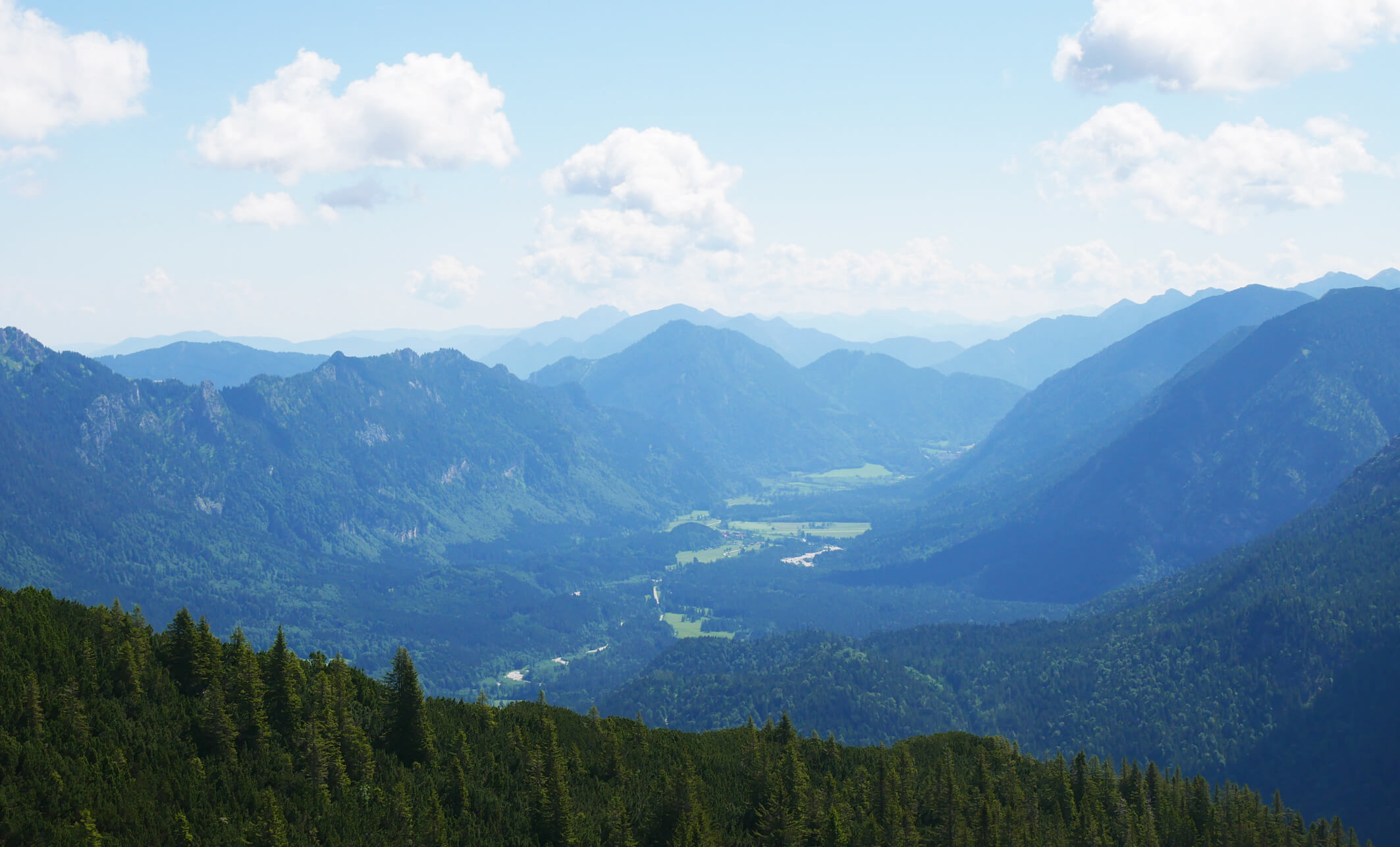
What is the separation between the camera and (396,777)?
9556 cm

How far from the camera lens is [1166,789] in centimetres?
15050

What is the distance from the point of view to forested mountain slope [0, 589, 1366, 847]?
77.0 m

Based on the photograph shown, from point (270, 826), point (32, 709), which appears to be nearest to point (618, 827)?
point (270, 826)

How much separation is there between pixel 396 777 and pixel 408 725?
8.14 meters

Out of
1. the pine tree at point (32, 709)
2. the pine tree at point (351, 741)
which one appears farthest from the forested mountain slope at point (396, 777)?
the pine tree at point (351, 741)

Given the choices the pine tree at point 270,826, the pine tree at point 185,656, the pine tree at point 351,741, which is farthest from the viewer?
the pine tree at point 185,656

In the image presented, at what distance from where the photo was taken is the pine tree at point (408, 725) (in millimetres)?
102625

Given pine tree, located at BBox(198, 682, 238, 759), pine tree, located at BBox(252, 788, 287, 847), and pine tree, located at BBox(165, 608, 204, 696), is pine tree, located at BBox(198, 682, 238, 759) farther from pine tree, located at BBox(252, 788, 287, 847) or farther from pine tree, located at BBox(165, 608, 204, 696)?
pine tree, located at BBox(252, 788, 287, 847)

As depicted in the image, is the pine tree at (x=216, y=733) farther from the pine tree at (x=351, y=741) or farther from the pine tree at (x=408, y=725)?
the pine tree at (x=408, y=725)

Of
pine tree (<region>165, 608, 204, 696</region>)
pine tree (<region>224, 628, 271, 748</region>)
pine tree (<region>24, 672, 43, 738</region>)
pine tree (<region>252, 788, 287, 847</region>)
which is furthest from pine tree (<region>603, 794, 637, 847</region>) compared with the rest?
pine tree (<region>24, 672, 43, 738</region>)

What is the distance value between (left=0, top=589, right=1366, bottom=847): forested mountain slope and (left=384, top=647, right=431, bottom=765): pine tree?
22 centimetres

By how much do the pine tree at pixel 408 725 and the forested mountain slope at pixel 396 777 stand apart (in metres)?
0.22

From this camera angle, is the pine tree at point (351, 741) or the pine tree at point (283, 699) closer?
the pine tree at point (351, 741)

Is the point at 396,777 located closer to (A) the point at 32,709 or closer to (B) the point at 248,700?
(B) the point at 248,700
